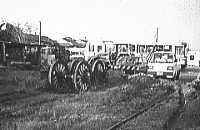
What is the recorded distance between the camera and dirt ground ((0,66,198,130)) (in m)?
6.33

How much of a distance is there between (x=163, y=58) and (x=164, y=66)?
3.68ft

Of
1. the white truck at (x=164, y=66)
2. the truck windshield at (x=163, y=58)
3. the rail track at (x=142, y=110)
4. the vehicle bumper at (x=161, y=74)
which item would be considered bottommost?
the rail track at (x=142, y=110)

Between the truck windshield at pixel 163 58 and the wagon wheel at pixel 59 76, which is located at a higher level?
the truck windshield at pixel 163 58

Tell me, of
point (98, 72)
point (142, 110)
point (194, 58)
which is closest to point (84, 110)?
point (142, 110)

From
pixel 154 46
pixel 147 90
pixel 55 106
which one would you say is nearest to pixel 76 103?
pixel 55 106

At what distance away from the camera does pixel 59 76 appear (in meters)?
10.9

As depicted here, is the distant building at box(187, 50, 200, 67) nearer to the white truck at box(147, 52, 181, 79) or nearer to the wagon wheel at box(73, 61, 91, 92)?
the white truck at box(147, 52, 181, 79)

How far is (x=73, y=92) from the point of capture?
1093 cm

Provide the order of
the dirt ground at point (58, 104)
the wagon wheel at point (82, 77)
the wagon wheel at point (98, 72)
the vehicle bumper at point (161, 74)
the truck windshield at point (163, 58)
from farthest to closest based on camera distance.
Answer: the truck windshield at point (163, 58), the vehicle bumper at point (161, 74), the wagon wheel at point (98, 72), the wagon wheel at point (82, 77), the dirt ground at point (58, 104)

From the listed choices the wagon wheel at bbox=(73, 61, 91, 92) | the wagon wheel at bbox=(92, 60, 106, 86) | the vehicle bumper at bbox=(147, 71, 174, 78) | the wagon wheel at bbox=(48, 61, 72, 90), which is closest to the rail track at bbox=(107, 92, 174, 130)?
the wagon wheel at bbox=(73, 61, 91, 92)

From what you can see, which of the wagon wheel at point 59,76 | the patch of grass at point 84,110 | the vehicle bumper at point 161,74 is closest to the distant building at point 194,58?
the vehicle bumper at point 161,74

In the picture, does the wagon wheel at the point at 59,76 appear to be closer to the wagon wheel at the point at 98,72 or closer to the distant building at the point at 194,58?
the wagon wheel at the point at 98,72

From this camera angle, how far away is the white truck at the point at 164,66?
51.2 ft

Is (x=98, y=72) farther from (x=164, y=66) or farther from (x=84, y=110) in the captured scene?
(x=84, y=110)
